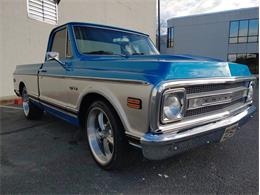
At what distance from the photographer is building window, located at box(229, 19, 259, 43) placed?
24.3 meters

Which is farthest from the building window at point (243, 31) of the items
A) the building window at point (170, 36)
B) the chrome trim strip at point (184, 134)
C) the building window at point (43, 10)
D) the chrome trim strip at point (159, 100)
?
the chrome trim strip at point (159, 100)

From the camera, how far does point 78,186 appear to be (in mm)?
2428

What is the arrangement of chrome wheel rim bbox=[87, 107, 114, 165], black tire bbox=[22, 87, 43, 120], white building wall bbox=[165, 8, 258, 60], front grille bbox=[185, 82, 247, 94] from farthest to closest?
white building wall bbox=[165, 8, 258, 60] → black tire bbox=[22, 87, 43, 120] → chrome wheel rim bbox=[87, 107, 114, 165] → front grille bbox=[185, 82, 247, 94]

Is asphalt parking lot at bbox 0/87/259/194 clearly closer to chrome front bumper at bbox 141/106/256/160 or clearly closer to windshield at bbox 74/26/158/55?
chrome front bumper at bbox 141/106/256/160

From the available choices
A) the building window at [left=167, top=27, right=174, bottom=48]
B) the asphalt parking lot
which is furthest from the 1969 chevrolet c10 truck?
the building window at [left=167, top=27, right=174, bottom=48]

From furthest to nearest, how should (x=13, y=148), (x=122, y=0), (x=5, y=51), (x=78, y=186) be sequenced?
(x=122, y=0) → (x=5, y=51) → (x=13, y=148) → (x=78, y=186)

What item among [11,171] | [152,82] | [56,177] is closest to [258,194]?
→ [152,82]

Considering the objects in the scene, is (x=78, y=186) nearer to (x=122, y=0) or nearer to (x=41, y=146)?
(x=41, y=146)

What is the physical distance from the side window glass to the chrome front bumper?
2.32 metres

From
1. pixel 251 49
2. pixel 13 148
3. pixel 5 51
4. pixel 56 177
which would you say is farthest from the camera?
pixel 251 49

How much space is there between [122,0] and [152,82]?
11.5 meters

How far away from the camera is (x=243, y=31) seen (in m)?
25.1

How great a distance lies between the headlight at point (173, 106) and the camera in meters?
2.03

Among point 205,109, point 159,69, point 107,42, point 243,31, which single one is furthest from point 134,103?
point 243,31
